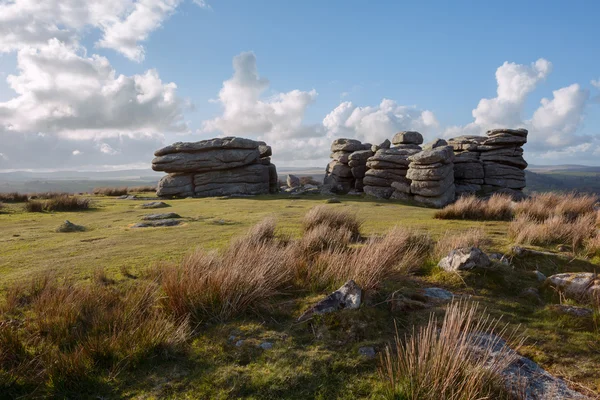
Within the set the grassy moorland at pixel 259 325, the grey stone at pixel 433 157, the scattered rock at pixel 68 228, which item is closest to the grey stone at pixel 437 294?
the grassy moorland at pixel 259 325

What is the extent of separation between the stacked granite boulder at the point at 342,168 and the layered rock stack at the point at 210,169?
6.57 metres

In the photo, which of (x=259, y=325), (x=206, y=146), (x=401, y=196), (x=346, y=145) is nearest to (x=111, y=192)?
(x=206, y=146)

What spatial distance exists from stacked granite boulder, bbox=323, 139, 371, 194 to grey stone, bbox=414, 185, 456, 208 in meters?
9.24

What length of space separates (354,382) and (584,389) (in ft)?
7.29

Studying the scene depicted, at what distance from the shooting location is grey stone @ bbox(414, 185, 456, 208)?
22.7 metres

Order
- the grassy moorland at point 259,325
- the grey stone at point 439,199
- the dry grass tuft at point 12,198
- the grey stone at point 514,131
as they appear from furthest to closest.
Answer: the grey stone at point 514,131 → the dry grass tuft at point 12,198 → the grey stone at point 439,199 → the grassy moorland at point 259,325

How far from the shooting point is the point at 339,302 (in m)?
5.03

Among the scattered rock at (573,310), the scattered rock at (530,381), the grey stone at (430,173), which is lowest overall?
the scattered rock at (530,381)

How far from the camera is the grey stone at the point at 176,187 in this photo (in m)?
30.9

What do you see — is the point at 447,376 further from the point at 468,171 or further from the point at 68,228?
the point at 468,171

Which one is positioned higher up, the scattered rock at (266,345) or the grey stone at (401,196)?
the grey stone at (401,196)

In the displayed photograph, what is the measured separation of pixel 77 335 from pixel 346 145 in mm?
32563

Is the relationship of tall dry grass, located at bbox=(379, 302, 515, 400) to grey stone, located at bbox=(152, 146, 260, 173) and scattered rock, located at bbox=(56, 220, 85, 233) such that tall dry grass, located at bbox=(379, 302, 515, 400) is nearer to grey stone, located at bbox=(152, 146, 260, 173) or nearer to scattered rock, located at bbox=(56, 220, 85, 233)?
scattered rock, located at bbox=(56, 220, 85, 233)

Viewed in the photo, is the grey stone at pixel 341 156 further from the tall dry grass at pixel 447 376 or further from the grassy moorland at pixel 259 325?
the tall dry grass at pixel 447 376
